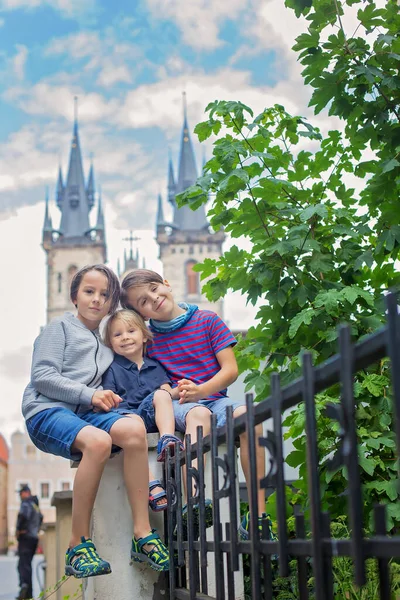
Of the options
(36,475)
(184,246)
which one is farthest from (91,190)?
(36,475)

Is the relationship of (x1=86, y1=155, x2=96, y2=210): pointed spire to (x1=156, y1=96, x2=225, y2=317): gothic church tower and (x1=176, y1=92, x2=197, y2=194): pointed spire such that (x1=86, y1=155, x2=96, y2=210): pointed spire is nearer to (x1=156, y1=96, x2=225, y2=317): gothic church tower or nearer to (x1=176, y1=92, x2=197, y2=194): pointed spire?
(x1=156, y1=96, x2=225, y2=317): gothic church tower

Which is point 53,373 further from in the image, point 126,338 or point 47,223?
A: point 47,223

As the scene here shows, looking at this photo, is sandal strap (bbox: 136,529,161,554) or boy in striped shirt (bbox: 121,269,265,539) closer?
sandal strap (bbox: 136,529,161,554)

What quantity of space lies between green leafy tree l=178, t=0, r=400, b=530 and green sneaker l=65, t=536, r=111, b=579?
1.06 meters

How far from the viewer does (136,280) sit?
3.60 m

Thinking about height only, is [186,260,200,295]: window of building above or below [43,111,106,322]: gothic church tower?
below

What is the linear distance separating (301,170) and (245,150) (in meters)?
0.42

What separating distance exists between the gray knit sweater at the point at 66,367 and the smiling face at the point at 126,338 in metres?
0.05

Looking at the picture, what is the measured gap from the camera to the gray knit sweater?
125 inches

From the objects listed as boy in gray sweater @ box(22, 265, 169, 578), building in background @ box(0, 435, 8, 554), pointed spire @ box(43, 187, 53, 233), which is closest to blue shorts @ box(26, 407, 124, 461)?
Result: boy in gray sweater @ box(22, 265, 169, 578)

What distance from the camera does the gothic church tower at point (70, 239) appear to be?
70.8 meters

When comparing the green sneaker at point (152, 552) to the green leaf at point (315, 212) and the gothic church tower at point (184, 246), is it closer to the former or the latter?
the green leaf at point (315, 212)

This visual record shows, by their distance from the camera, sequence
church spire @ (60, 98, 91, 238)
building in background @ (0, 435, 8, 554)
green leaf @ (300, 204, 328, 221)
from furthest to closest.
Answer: church spire @ (60, 98, 91, 238) → building in background @ (0, 435, 8, 554) → green leaf @ (300, 204, 328, 221)

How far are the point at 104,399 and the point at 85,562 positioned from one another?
596mm
